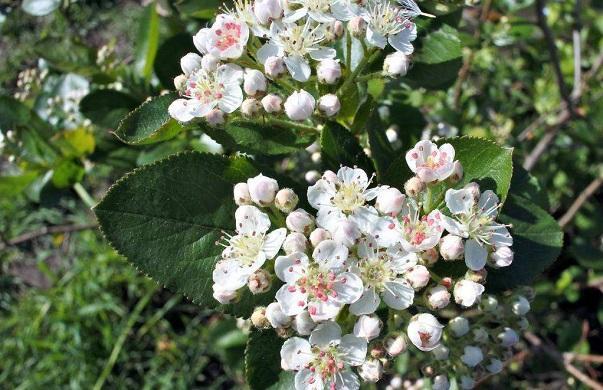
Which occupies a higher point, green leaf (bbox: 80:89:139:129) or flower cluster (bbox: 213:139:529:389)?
flower cluster (bbox: 213:139:529:389)

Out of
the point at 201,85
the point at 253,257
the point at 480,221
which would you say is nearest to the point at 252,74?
the point at 201,85

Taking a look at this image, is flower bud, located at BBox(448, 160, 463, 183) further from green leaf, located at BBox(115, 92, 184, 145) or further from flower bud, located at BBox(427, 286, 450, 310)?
green leaf, located at BBox(115, 92, 184, 145)

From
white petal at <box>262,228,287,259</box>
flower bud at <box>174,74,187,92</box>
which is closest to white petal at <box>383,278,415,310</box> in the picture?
white petal at <box>262,228,287,259</box>

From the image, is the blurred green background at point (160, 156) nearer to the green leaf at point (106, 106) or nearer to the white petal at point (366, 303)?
the green leaf at point (106, 106)

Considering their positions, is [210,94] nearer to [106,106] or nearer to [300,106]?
[300,106]

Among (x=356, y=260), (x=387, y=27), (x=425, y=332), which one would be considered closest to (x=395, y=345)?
(x=425, y=332)

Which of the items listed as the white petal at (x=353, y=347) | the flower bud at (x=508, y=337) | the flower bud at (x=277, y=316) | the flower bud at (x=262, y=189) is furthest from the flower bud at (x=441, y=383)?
the flower bud at (x=262, y=189)
